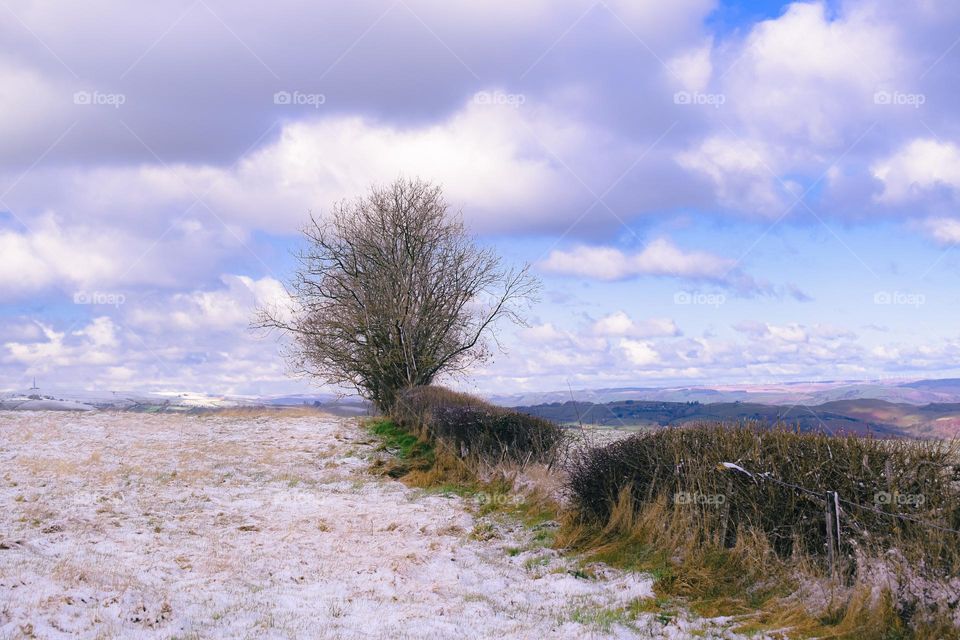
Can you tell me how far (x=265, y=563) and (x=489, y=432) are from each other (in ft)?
29.7

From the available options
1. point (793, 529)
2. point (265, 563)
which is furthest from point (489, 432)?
point (793, 529)

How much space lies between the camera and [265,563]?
1066 centimetres

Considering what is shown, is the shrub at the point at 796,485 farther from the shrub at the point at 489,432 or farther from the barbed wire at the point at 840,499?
the shrub at the point at 489,432

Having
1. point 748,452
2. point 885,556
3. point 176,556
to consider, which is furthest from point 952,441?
point 176,556

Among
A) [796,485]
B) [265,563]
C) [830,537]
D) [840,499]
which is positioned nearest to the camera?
[830,537]

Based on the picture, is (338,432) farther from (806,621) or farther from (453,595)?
(806,621)

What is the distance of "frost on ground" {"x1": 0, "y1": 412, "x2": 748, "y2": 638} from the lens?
7871 millimetres

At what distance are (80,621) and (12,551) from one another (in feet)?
11.0

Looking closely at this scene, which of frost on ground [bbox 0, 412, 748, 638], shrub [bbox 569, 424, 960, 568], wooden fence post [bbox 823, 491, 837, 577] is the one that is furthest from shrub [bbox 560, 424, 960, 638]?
frost on ground [bbox 0, 412, 748, 638]

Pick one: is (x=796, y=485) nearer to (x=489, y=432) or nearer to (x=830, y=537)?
(x=830, y=537)

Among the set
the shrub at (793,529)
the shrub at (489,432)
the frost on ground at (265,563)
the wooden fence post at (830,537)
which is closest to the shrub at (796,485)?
the shrub at (793,529)

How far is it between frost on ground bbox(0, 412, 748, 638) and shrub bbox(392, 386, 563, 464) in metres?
2.24

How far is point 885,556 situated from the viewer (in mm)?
8031

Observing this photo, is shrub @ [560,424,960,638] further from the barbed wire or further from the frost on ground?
the frost on ground
